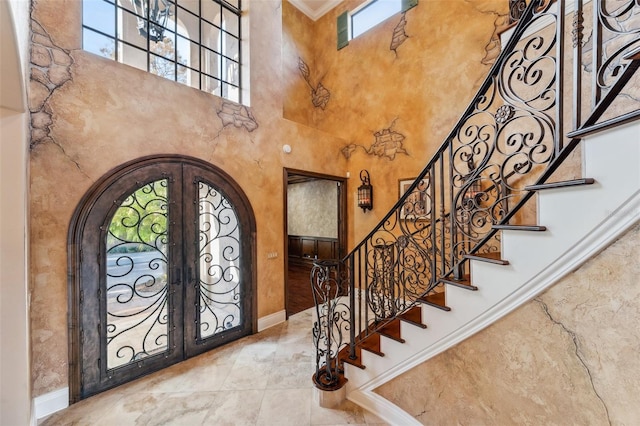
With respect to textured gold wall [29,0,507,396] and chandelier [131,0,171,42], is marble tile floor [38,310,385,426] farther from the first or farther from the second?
chandelier [131,0,171,42]

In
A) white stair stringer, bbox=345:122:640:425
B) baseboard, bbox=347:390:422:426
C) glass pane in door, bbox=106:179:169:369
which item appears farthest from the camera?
glass pane in door, bbox=106:179:169:369

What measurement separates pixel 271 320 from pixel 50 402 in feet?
6.96

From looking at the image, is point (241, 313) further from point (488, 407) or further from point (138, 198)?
point (488, 407)

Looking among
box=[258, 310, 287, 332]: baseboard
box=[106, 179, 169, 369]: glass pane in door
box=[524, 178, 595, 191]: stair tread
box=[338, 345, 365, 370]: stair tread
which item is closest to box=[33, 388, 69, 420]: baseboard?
box=[106, 179, 169, 369]: glass pane in door

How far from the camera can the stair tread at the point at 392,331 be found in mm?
1878

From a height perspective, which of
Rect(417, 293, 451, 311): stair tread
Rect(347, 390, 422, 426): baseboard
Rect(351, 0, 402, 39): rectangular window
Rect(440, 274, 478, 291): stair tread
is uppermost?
Rect(351, 0, 402, 39): rectangular window

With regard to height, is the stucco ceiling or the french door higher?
the stucco ceiling

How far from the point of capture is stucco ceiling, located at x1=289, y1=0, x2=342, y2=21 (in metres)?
5.38

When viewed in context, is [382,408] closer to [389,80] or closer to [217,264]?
[217,264]

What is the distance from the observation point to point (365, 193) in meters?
4.46

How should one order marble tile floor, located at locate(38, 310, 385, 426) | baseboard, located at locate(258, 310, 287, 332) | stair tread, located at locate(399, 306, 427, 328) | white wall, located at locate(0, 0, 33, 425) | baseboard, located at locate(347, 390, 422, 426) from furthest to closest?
baseboard, located at locate(258, 310, 287, 332)
marble tile floor, located at locate(38, 310, 385, 426)
baseboard, located at locate(347, 390, 422, 426)
stair tread, located at locate(399, 306, 427, 328)
white wall, located at locate(0, 0, 33, 425)

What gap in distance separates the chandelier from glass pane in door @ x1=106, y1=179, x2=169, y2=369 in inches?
78.3

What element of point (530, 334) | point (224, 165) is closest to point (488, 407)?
point (530, 334)

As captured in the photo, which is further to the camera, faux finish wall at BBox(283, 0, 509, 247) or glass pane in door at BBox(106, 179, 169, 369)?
faux finish wall at BBox(283, 0, 509, 247)
